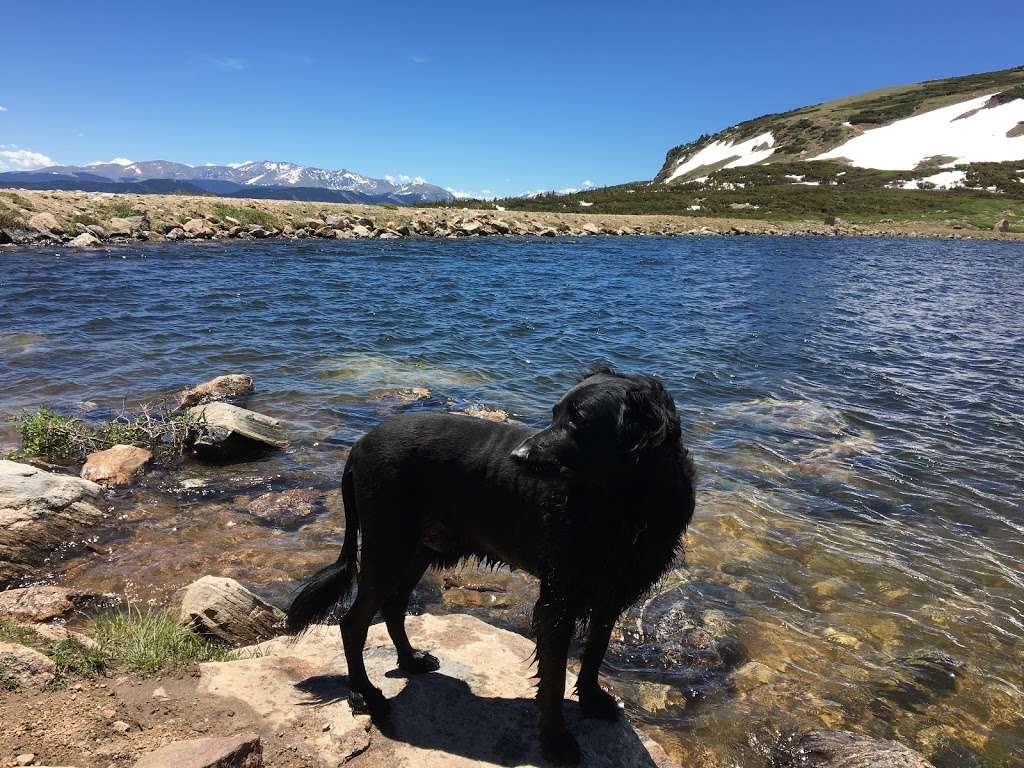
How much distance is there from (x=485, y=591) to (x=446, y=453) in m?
2.51

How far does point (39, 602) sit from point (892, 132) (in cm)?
12739

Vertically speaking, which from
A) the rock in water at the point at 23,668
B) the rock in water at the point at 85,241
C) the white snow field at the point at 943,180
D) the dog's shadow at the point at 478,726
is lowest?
the dog's shadow at the point at 478,726

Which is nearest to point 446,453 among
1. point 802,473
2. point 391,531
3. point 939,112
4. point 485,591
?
point 391,531

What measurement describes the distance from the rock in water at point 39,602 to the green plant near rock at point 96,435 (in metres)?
2.84

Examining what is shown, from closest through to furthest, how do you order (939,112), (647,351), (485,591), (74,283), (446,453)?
(446,453) < (485,591) < (647,351) < (74,283) < (939,112)

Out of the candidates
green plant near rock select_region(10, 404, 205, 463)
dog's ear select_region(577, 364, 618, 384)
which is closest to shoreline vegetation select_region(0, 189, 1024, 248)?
green plant near rock select_region(10, 404, 205, 463)

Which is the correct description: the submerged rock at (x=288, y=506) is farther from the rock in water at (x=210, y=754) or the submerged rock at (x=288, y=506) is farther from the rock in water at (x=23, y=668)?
the rock in water at (x=210, y=754)

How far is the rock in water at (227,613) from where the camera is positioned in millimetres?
3938

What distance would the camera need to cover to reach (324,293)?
60.9 feet

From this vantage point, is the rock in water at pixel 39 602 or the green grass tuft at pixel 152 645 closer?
the green grass tuft at pixel 152 645

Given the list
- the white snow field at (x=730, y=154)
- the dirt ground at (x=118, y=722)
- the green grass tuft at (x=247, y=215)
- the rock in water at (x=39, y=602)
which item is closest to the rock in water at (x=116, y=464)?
Answer: the rock in water at (x=39, y=602)

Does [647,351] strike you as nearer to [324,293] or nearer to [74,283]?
[324,293]

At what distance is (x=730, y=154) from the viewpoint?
380ft

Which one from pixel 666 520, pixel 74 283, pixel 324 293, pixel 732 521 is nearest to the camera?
pixel 666 520
